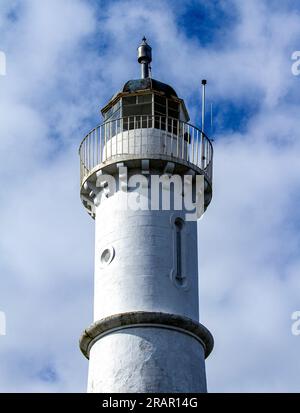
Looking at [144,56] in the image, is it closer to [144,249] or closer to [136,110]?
[136,110]

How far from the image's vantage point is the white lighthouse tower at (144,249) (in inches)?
1387

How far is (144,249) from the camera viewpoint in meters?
36.3

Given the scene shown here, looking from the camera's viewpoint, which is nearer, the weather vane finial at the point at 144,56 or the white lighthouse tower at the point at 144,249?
the white lighthouse tower at the point at 144,249

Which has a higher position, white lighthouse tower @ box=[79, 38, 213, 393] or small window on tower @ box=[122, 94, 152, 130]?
small window on tower @ box=[122, 94, 152, 130]

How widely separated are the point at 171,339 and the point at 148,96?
6819 mm

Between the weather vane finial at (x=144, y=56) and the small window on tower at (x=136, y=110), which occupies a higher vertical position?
the weather vane finial at (x=144, y=56)

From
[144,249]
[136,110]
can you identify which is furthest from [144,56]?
[144,249]

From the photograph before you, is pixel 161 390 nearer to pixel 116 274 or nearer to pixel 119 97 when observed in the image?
pixel 116 274

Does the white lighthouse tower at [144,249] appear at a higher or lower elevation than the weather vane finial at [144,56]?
lower

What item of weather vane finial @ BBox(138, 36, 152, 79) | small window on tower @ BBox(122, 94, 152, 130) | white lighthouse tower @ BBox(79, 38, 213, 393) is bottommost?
white lighthouse tower @ BBox(79, 38, 213, 393)

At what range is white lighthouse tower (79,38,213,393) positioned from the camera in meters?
35.2

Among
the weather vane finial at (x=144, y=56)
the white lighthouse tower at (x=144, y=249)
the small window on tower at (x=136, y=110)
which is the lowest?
the white lighthouse tower at (x=144, y=249)

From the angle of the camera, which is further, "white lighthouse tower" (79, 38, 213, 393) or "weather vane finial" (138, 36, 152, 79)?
"weather vane finial" (138, 36, 152, 79)

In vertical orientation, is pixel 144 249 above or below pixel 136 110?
below
